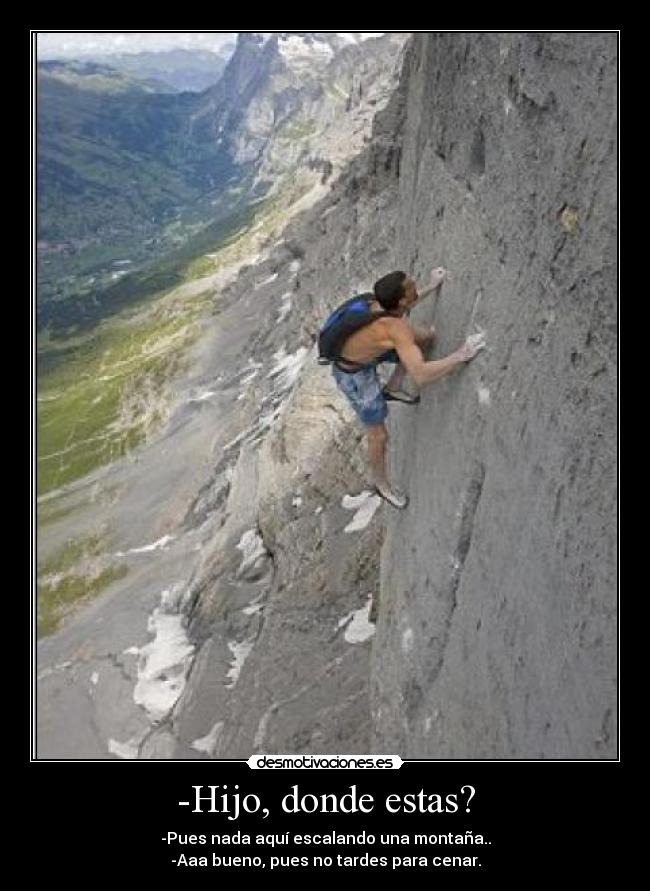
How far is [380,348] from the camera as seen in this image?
35.0 ft

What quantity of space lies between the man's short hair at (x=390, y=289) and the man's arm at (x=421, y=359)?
25 centimetres

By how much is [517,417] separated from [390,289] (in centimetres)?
241

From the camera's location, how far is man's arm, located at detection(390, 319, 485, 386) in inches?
374

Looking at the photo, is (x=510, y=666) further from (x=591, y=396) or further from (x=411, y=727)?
(x=411, y=727)

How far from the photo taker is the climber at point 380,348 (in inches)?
385

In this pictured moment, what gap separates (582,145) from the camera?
718 centimetres

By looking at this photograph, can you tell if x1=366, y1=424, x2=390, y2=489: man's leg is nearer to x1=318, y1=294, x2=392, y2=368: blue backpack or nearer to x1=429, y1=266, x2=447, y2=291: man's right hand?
x1=318, y1=294, x2=392, y2=368: blue backpack

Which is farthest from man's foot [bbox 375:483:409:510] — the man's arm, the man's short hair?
the man's short hair

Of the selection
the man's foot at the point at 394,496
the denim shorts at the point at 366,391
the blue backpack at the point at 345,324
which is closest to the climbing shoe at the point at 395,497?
the man's foot at the point at 394,496

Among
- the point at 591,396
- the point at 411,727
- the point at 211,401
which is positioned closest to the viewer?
the point at 591,396

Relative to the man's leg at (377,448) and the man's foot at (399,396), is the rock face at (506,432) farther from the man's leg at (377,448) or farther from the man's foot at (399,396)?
the man's leg at (377,448)
